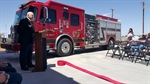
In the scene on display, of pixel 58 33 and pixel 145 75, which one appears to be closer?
pixel 145 75

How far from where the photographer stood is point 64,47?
813 cm

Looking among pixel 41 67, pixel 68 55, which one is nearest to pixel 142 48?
pixel 68 55

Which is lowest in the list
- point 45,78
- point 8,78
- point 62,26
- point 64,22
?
point 45,78

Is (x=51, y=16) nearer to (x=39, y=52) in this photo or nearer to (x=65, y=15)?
(x=65, y=15)

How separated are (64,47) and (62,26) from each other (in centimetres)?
106

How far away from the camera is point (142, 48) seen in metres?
7.28

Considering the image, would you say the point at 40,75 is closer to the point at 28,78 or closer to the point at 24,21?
the point at 28,78

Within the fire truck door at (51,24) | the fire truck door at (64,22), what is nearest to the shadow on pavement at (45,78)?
the fire truck door at (51,24)

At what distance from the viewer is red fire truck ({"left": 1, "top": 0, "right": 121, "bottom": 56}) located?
23.4ft

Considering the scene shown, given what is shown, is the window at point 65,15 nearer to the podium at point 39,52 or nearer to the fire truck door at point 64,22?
the fire truck door at point 64,22

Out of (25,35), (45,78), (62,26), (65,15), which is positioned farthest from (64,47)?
(45,78)

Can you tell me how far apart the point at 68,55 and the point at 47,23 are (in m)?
2.07

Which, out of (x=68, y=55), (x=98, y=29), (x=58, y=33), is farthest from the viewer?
(x=98, y=29)

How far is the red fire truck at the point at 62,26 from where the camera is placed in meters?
7.13
